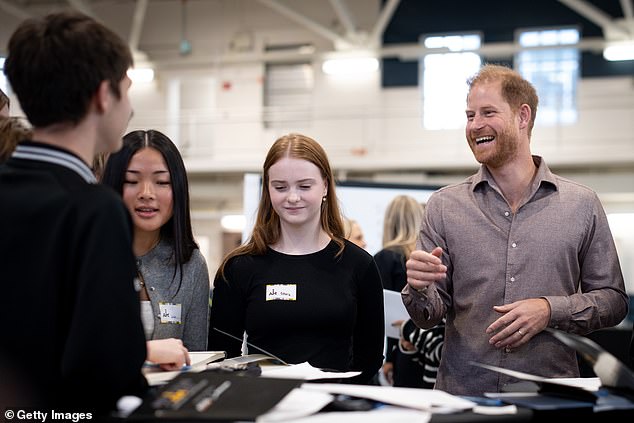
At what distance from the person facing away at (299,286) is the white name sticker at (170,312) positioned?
0.19m

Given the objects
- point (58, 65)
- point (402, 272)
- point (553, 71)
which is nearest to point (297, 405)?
point (58, 65)

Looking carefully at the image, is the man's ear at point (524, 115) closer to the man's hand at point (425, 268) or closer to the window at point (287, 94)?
the man's hand at point (425, 268)

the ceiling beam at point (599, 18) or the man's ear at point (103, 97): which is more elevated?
the ceiling beam at point (599, 18)

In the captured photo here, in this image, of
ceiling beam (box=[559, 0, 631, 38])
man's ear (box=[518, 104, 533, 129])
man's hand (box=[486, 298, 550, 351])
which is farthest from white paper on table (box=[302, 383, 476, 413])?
ceiling beam (box=[559, 0, 631, 38])

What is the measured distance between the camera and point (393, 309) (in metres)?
4.12

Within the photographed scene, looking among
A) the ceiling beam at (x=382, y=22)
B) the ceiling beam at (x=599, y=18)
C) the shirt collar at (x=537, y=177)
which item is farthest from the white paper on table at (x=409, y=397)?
the ceiling beam at (x=599, y=18)

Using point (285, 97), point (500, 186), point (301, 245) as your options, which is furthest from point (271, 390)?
point (285, 97)

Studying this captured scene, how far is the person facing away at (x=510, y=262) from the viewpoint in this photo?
232 cm

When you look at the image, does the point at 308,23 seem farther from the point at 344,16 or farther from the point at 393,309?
the point at 393,309

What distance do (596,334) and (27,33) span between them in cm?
370

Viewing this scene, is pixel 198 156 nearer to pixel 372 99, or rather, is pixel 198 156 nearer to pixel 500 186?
pixel 372 99

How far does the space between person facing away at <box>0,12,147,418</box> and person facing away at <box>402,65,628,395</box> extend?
48.1 inches

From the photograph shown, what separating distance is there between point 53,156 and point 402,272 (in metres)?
3.27

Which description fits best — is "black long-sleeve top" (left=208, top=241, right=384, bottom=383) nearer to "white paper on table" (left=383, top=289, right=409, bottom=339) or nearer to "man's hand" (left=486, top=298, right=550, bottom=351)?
"man's hand" (left=486, top=298, right=550, bottom=351)
